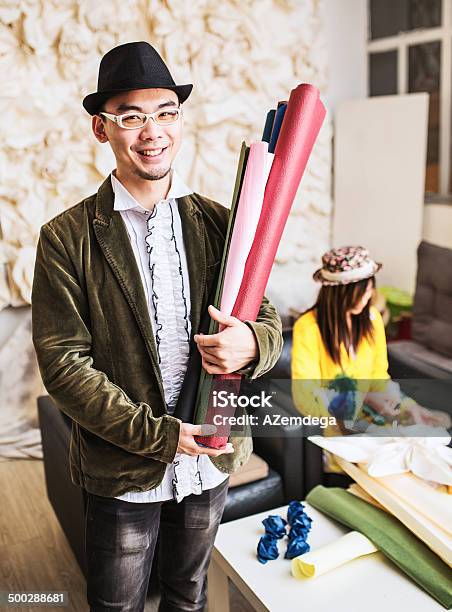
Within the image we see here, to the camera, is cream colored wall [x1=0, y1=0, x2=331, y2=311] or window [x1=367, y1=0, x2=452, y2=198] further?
window [x1=367, y1=0, x2=452, y2=198]

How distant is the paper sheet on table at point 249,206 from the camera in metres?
0.73

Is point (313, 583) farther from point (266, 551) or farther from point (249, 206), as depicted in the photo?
point (249, 206)

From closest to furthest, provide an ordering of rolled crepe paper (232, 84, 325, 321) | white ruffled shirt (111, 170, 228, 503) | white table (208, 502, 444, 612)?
rolled crepe paper (232, 84, 325, 321), white ruffled shirt (111, 170, 228, 503), white table (208, 502, 444, 612)

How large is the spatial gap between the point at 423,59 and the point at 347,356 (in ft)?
7.06

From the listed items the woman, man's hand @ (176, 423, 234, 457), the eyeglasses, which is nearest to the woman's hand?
the woman

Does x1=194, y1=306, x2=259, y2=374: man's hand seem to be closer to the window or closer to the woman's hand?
the woman's hand

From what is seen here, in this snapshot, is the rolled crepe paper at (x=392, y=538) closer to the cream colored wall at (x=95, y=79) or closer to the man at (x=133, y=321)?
the man at (x=133, y=321)

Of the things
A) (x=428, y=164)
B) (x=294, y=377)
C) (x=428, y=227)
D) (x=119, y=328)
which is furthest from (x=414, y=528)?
(x=428, y=164)

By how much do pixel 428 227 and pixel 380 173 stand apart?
34 centimetres

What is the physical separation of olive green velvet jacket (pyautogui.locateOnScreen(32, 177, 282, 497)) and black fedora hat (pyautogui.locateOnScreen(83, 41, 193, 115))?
156mm

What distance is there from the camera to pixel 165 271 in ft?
3.11

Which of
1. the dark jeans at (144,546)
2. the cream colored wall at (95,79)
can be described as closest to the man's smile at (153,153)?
the dark jeans at (144,546)

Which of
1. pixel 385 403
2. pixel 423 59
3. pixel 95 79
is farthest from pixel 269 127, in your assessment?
pixel 423 59

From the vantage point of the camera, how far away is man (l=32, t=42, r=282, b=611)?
85cm
